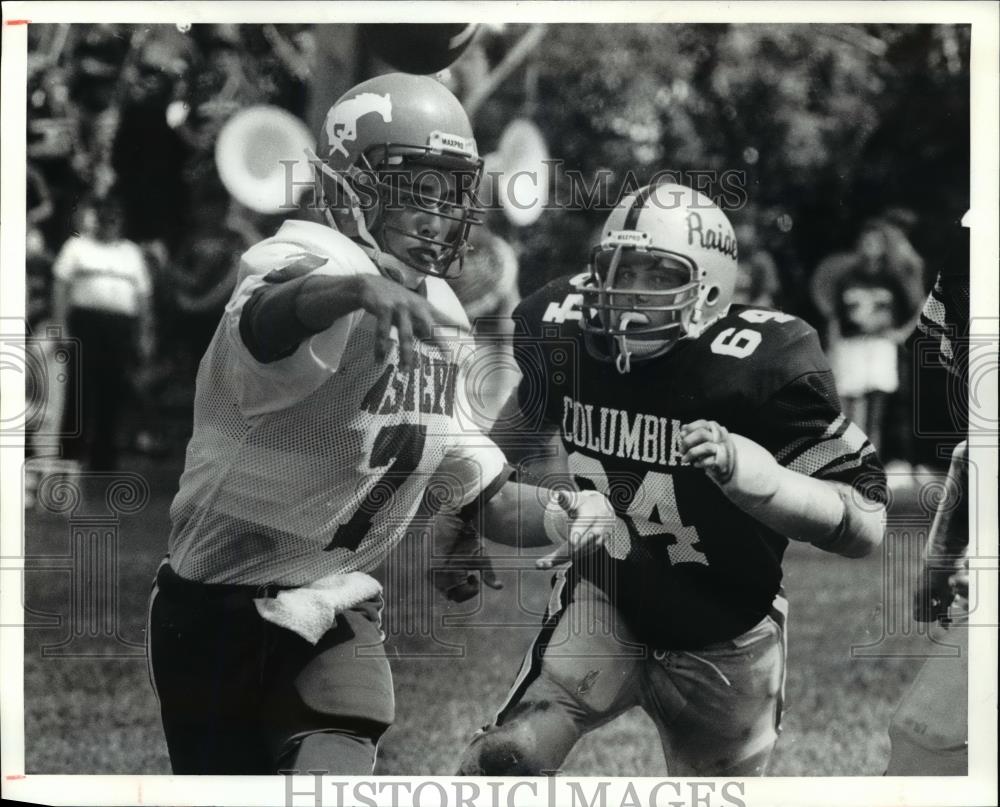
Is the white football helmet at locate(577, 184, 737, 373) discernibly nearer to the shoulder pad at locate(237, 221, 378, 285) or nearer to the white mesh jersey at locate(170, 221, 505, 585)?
the white mesh jersey at locate(170, 221, 505, 585)

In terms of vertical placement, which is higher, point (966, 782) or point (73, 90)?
point (73, 90)

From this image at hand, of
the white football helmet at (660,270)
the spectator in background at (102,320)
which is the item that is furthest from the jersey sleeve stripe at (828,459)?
the spectator in background at (102,320)

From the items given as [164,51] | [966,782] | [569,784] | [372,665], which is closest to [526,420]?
[372,665]

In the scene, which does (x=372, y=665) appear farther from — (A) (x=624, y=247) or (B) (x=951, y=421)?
(B) (x=951, y=421)

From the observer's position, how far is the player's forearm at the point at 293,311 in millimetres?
2773

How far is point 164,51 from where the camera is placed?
296 centimetres

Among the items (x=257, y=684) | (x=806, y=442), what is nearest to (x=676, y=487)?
(x=806, y=442)

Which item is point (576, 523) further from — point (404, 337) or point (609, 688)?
point (404, 337)

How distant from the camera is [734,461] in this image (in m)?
2.91

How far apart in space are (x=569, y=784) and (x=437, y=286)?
1.30 m

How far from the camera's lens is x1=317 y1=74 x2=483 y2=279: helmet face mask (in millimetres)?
2918

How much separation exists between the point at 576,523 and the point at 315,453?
2.20ft

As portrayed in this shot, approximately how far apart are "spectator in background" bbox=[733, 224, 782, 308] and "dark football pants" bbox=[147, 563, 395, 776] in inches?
47.6

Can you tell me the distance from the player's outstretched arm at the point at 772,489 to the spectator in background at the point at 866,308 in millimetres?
188
